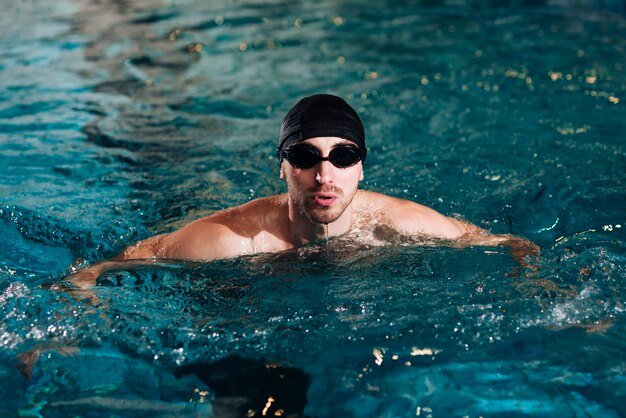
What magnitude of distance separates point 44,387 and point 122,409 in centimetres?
39

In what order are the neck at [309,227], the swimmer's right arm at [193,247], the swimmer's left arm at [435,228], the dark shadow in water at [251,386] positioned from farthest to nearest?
the swimmer's left arm at [435,228]
the neck at [309,227]
the swimmer's right arm at [193,247]
the dark shadow in water at [251,386]

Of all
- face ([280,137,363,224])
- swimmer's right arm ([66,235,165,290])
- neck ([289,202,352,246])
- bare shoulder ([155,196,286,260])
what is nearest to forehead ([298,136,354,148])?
face ([280,137,363,224])

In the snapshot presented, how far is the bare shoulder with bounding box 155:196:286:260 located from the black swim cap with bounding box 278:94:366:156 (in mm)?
488

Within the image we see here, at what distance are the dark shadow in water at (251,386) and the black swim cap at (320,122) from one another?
1.26m

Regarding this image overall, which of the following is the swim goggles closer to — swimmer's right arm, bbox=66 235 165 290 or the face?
the face

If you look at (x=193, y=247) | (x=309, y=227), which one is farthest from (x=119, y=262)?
(x=309, y=227)

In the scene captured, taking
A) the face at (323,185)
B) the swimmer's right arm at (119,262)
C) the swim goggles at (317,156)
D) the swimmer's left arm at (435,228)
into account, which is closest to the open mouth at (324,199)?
the face at (323,185)

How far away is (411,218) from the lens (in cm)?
422

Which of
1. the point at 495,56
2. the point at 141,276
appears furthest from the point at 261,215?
the point at 495,56

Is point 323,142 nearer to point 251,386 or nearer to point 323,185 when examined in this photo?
point 323,185

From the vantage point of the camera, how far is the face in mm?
3736

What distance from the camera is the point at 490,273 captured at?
12.3 ft

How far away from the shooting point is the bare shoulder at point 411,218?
4.21 m

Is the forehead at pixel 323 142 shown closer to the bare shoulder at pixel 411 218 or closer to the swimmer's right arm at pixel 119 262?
the bare shoulder at pixel 411 218
